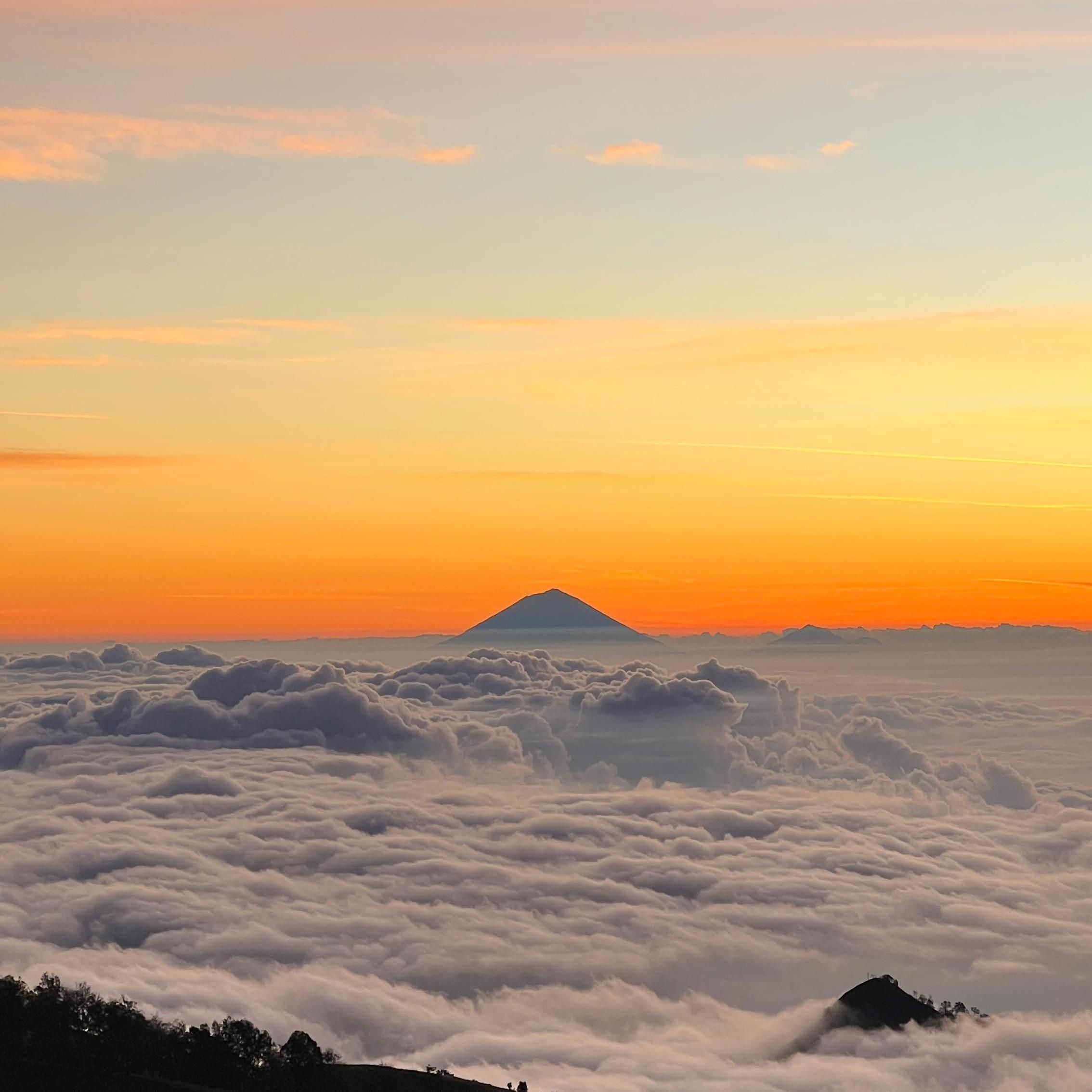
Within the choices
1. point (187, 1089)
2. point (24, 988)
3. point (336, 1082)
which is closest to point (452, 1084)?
point (336, 1082)

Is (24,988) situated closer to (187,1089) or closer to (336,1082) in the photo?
(187,1089)

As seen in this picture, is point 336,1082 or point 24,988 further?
point 24,988

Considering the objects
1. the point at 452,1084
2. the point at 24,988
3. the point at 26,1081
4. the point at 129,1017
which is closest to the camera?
the point at 26,1081

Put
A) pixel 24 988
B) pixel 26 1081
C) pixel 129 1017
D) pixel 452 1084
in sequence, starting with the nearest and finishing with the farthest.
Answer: pixel 26 1081
pixel 129 1017
pixel 24 988
pixel 452 1084

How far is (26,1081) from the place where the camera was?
117812 millimetres

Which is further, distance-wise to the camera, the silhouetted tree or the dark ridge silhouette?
the silhouetted tree

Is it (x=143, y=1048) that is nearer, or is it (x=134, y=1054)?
(x=134, y=1054)

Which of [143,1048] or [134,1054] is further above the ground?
[143,1048]

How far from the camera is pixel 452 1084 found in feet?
488

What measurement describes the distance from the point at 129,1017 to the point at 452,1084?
42.7 m

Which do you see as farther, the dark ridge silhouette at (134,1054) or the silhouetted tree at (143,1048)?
the silhouetted tree at (143,1048)

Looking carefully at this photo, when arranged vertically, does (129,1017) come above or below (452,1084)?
above

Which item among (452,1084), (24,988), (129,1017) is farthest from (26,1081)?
(452,1084)

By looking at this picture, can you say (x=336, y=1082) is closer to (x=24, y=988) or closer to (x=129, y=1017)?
(x=129, y=1017)
